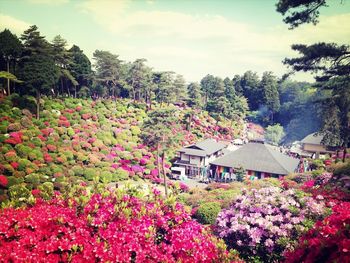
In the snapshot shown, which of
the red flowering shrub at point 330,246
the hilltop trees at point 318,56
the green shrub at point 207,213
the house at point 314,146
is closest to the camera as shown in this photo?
the red flowering shrub at point 330,246

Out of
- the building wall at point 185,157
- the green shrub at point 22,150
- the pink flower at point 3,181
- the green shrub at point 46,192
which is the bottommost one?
the building wall at point 185,157

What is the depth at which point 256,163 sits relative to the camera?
35.6m

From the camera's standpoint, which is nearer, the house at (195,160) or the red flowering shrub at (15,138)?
the red flowering shrub at (15,138)

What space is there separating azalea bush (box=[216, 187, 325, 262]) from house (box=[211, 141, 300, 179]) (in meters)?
26.0

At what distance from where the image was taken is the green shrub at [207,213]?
54.3 feet

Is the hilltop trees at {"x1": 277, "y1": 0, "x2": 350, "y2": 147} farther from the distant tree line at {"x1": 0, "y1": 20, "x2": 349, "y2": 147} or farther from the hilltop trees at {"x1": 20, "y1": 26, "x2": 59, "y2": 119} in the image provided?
the hilltop trees at {"x1": 20, "y1": 26, "x2": 59, "y2": 119}

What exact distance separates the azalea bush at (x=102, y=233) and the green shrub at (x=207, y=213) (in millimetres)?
11226

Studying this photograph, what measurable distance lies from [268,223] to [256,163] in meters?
28.5

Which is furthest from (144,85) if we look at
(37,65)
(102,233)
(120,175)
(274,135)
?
(102,233)

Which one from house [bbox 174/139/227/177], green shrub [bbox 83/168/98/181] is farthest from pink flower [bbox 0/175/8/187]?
house [bbox 174/139/227/177]

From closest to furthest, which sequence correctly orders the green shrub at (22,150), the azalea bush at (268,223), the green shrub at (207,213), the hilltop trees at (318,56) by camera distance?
the azalea bush at (268,223)
the hilltop trees at (318,56)
the green shrub at (207,213)
the green shrub at (22,150)

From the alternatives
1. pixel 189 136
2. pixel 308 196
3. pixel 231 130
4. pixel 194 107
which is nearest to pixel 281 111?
pixel 231 130

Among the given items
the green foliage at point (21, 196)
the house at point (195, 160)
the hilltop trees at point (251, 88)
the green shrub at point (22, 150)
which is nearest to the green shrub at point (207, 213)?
the green foliage at point (21, 196)

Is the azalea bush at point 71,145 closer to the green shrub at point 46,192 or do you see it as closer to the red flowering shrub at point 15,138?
the red flowering shrub at point 15,138
